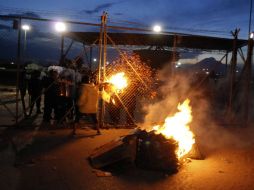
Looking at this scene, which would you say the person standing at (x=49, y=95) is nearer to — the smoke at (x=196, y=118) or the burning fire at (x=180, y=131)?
the smoke at (x=196, y=118)

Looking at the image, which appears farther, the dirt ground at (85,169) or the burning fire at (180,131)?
the burning fire at (180,131)

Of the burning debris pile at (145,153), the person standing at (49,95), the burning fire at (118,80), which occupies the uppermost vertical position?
the burning fire at (118,80)

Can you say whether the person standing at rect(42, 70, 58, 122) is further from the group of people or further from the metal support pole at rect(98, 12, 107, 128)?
the metal support pole at rect(98, 12, 107, 128)

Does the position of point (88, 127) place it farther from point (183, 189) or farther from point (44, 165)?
point (183, 189)

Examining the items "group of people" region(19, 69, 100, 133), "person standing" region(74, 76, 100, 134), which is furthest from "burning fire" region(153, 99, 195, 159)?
"group of people" region(19, 69, 100, 133)

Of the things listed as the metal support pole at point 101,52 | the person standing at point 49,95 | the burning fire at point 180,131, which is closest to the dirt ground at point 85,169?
the burning fire at point 180,131

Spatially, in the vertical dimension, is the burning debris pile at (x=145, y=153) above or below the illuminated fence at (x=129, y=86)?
below

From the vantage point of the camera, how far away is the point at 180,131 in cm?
737

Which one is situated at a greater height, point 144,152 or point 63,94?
point 63,94

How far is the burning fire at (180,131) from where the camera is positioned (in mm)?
7039

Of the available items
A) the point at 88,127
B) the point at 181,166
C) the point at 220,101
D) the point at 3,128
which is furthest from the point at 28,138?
the point at 220,101

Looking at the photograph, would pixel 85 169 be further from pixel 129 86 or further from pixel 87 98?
pixel 129 86

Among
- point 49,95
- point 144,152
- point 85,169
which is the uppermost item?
point 49,95

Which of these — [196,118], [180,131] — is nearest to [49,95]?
[180,131]
